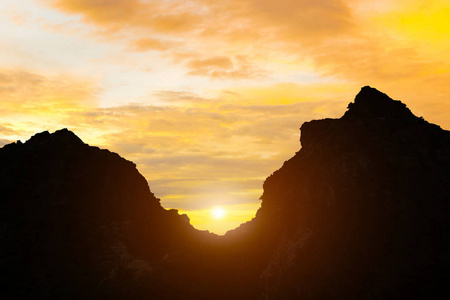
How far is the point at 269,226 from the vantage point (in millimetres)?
53344

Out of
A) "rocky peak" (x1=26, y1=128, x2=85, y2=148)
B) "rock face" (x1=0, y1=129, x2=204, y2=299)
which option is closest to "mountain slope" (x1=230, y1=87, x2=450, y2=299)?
"rock face" (x1=0, y1=129, x2=204, y2=299)

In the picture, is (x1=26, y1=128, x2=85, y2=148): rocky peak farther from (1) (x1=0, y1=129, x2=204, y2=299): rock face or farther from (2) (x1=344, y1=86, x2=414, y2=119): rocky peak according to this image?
(2) (x1=344, y1=86, x2=414, y2=119): rocky peak

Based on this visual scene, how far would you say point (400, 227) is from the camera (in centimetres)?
4081

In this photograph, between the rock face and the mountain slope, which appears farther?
the rock face

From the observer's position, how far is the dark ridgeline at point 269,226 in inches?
1609

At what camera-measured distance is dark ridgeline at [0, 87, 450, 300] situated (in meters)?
40.9

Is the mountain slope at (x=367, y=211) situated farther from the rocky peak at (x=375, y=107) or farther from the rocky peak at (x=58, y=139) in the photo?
the rocky peak at (x=58, y=139)

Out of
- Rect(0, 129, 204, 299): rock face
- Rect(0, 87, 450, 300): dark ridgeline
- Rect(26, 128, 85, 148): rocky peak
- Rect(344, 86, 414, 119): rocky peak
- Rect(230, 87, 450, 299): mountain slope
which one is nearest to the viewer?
Rect(230, 87, 450, 299): mountain slope

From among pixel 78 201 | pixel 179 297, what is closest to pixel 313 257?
pixel 179 297

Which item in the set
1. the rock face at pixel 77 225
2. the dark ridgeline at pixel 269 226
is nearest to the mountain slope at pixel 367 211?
the dark ridgeline at pixel 269 226

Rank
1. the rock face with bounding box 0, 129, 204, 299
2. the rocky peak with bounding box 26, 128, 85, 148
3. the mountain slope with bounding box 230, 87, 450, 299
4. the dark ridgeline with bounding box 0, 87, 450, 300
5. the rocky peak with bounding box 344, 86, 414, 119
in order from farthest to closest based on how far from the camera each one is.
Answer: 1. the rocky peak with bounding box 26, 128, 85, 148
2. the rocky peak with bounding box 344, 86, 414, 119
3. the rock face with bounding box 0, 129, 204, 299
4. the dark ridgeline with bounding box 0, 87, 450, 300
5. the mountain slope with bounding box 230, 87, 450, 299

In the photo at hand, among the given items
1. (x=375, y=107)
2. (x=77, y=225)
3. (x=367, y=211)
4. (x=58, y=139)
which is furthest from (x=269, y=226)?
(x=58, y=139)

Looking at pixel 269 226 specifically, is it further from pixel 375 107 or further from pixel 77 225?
pixel 77 225

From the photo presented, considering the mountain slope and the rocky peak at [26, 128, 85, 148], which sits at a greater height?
the rocky peak at [26, 128, 85, 148]
